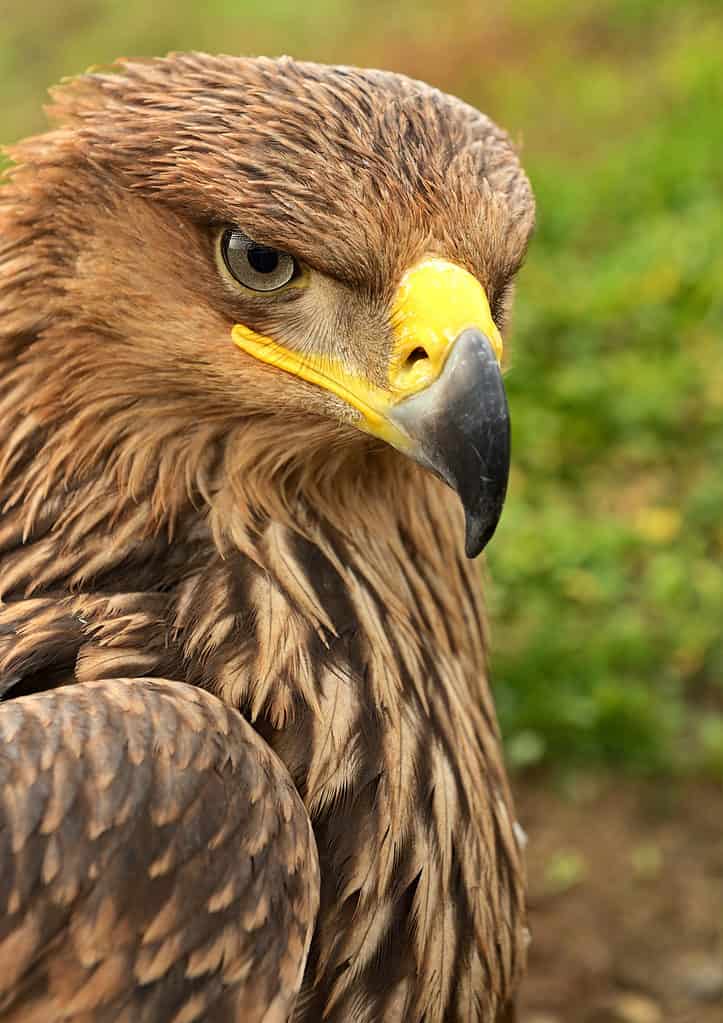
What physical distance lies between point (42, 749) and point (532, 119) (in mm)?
6665

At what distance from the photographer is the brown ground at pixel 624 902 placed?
12.7ft

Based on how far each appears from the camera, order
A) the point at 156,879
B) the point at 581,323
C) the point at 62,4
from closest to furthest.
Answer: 1. the point at 156,879
2. the point at 581,323
3. the point at 62,4

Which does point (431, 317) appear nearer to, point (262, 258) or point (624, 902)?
point (262, 258)

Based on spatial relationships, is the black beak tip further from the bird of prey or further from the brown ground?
the brown ground

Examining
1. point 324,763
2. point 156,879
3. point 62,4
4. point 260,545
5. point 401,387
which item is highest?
point 62,4

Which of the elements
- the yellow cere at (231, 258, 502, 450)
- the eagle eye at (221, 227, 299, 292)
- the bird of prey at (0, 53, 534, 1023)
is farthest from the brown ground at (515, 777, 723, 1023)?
the eagle eye at (221, 227, 299, 292)

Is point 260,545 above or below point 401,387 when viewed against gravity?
below

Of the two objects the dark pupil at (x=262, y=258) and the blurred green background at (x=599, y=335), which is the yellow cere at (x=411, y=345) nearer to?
the dark pupil at (x=262, y=258)

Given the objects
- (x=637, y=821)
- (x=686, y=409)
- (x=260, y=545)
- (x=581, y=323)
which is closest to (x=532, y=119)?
(x=581, y=323)

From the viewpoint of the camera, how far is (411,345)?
2.23 metres

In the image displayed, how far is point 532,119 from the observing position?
8047 mm

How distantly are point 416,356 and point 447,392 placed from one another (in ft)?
0.35

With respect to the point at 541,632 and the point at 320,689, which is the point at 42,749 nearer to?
the point at 320,689

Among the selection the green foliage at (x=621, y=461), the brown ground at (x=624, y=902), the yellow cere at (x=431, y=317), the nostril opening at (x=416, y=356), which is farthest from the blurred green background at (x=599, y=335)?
the nostril opening at (x=416, y=356)
